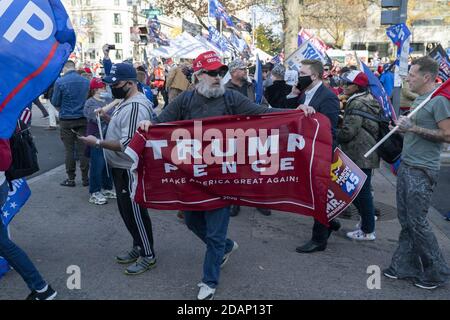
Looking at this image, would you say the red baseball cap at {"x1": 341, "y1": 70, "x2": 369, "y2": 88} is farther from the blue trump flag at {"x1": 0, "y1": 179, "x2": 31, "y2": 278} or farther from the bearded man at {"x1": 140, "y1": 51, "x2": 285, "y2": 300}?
the blue trump flag at {"x1": 0, "y1": 179, "x2": 31, "y2": 278}

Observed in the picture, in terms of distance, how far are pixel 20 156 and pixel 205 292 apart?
2.00 metres

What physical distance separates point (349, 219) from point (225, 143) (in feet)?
9.55

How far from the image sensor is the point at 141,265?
14.0 ft

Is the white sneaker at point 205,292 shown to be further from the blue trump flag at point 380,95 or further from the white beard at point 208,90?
the blue trump flag at point 380,95

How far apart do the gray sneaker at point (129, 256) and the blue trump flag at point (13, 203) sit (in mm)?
1026

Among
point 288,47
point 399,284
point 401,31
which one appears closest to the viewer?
point 399,284

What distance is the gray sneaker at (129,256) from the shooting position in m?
4.46

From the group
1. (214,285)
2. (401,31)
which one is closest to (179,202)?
(214,285)

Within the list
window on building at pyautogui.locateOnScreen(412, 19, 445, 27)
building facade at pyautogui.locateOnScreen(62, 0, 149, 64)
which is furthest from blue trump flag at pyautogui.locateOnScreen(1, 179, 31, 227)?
building facade at pyautogui.locateOnScreen(62, 0, 149, 64)

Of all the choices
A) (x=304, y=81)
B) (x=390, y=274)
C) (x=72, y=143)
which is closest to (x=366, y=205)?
(x=390, y=274)

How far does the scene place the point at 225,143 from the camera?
3859 millimetres

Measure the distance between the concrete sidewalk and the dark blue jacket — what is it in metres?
1.53
